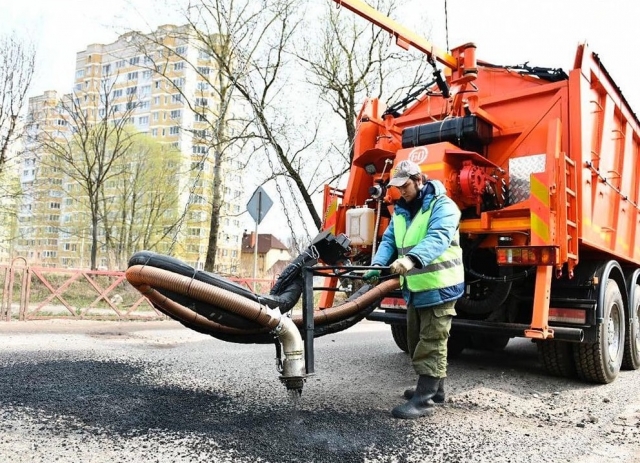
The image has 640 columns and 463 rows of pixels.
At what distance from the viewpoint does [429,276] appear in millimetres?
3619

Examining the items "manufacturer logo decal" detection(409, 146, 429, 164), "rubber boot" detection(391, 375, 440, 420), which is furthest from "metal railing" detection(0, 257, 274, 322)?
"rubber boot" detection(391, 375, 440, 420)

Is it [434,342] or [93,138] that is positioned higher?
[93,138]

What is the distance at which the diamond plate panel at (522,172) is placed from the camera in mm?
4762

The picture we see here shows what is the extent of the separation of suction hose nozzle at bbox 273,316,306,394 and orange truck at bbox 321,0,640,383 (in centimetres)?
193

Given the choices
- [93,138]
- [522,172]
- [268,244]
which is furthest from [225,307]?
[268,244]

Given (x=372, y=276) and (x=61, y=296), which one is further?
(x=61, y=296)

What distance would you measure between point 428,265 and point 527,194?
1734mm

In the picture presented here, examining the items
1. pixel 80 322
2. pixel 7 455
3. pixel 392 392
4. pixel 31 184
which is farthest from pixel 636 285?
pixel 31 184

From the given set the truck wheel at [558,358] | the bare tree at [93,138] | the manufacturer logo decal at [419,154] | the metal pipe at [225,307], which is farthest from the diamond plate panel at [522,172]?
the bare tree at [93,138]

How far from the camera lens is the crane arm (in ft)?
16.9

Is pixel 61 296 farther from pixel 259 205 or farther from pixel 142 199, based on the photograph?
pixel 142 199

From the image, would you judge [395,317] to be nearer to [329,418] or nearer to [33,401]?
[329,418]

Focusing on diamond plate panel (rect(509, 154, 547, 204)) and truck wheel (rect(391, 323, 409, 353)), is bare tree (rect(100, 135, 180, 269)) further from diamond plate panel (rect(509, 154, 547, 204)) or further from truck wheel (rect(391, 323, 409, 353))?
diamond plate panel (rect(509, 154, 547, 204))

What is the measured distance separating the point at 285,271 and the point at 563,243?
2.24 meters
